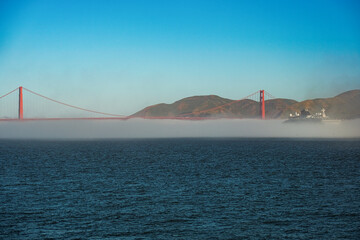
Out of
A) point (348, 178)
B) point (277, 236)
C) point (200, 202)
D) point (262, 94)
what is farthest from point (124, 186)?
point (262, 94)

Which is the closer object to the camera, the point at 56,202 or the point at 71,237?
the point at 71,237

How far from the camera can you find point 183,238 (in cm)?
1533

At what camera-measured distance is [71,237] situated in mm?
15414

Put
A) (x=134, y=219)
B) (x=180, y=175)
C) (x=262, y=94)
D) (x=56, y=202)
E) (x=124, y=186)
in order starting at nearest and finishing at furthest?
1. (x=134, y=219)
2. (x=56, y=202)
3. (x=124, y=186)
4. (x=180, y=175)
5. (x=262, y=94)

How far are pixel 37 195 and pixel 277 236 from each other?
14473 millimetres

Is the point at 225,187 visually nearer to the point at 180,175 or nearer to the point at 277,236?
the point at 180,175

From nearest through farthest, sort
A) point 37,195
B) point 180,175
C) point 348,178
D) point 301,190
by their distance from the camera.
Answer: point 37,195 → point 301,190 → point 348,178 → point 180,175

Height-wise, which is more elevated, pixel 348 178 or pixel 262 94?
pixel 262 94

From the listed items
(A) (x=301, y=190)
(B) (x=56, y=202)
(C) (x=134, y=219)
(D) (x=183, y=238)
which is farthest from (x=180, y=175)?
(D) (x=183, y=238)

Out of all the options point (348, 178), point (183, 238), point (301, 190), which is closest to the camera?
point (183, 238)

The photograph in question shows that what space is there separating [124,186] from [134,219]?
386 inches

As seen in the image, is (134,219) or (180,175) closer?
(134,219)

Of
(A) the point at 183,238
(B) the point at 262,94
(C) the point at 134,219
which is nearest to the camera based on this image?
(A) the point at 183,238

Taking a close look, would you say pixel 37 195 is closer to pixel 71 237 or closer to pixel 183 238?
pixel 71 237
